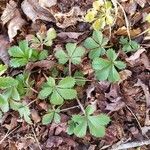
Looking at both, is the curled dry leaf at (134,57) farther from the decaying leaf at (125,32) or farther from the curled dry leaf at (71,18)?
the curled dry leaf at (71,18)

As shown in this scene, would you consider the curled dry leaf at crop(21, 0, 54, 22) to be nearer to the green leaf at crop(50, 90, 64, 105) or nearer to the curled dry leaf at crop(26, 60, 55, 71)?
the curled dry leaf at crop(26, 60, 55, 71)

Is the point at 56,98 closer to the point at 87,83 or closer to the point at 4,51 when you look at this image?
the point at 87,83

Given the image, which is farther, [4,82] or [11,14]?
[11,14]

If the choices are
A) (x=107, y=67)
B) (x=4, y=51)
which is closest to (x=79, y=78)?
(x=107, y=67)

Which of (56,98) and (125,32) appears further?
(125,32)

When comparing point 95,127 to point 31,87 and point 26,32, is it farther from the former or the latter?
point 26,32

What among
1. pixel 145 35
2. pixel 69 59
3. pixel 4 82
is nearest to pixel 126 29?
pixel 145 35

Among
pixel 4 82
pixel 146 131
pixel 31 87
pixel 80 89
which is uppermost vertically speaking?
pixel 4 82

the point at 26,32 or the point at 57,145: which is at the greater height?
the point at 26,32
